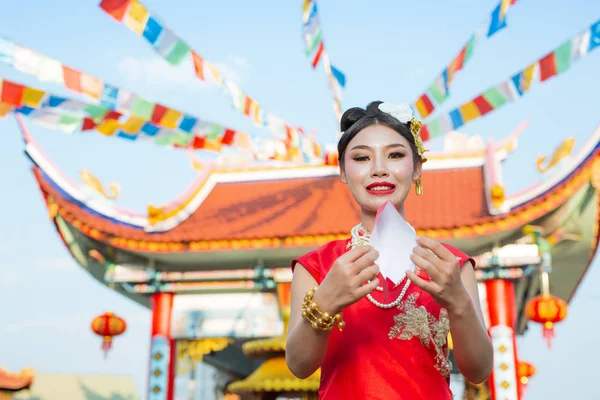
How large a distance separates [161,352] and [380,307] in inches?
259

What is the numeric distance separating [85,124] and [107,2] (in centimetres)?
138

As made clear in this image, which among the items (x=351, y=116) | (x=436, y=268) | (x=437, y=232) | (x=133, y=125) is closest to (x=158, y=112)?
(x=133, y=125)

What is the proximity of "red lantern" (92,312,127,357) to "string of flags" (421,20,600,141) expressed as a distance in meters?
4.52

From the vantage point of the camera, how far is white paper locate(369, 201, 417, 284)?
1499mm

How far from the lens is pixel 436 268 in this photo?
4.66 ft

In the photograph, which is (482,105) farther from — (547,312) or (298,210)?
(298,210)

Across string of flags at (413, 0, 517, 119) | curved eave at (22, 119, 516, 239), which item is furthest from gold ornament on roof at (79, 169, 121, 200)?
string of flags at (413, 0, 517, 119)

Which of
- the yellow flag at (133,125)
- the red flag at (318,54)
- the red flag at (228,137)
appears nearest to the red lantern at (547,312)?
the red flag at (318,54)

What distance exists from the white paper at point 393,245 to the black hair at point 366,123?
363mm

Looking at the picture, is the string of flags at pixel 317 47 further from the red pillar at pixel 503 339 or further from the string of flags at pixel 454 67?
the red pillar at pixel 503 339

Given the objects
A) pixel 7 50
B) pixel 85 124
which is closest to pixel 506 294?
pixel 85 124

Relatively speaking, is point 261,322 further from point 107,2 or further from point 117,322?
point 107,2

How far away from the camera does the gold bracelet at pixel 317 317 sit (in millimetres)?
1488

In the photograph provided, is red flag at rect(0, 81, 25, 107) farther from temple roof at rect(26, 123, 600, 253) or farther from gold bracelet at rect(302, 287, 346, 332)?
gold bracelet at rect(302, 287, 346, 332)
